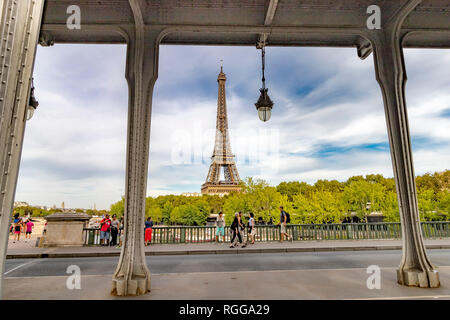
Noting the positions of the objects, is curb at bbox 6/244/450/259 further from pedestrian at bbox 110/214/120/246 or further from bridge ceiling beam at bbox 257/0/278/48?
bridge ceiling beam at bbox 257/0/278/48

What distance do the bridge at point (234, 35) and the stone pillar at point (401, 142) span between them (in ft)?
0.06

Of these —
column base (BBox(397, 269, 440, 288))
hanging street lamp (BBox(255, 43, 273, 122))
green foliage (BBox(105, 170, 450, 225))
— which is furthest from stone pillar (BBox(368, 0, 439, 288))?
green foliage (BBox(105, 170, 450, 225))

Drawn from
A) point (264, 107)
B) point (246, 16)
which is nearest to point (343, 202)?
point (264, 107)

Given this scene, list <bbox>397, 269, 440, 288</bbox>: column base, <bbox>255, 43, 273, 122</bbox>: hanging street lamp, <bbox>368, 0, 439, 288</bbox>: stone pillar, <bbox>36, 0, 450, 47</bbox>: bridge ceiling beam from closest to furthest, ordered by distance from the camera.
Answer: <bbox>397, 269, 440, 288</bbox>: column base
<bbox>368, 0, 439, 288</bbox>: stone pillar
<bbox>36, 0, 450, 47</bbox>: bridge ceiling beam
<bbox>255, 43, 273, 122</bbox>: hanging street lamp

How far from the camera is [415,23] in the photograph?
6395mm

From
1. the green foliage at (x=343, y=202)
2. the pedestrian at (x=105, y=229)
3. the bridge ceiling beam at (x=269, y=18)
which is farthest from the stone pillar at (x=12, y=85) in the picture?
the green foliage at (x=343, y=202)

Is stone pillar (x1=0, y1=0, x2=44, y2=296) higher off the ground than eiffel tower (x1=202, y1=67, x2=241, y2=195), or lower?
lower

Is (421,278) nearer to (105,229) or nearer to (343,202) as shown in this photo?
(105,229)

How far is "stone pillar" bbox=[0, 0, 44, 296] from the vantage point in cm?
198

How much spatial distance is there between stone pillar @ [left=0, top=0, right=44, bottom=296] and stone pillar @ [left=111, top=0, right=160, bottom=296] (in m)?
3.33

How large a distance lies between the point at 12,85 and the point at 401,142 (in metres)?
6.88

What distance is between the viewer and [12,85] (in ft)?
6.77
